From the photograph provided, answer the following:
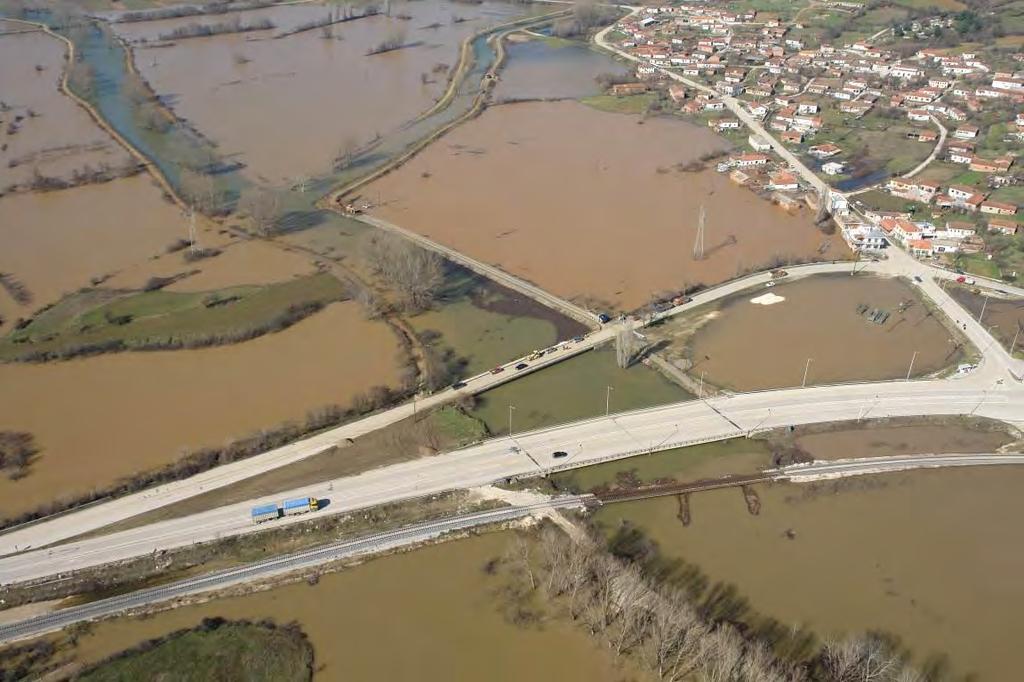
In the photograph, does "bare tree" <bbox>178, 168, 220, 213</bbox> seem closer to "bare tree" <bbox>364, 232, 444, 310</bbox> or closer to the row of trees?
"bare tree" <bbox>364, 232, 444, 310</bbox>

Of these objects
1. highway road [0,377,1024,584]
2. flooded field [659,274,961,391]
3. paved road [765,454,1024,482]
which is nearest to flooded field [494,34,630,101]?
flooded field [659,274,961,391]

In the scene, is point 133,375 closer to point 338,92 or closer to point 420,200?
point 420,200

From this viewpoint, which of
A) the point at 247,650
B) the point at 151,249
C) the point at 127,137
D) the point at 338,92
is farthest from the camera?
the point at 338,92

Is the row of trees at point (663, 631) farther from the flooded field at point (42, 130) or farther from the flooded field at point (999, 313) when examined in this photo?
the flooded field at point (42, 130)

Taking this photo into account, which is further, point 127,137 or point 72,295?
point 127,137

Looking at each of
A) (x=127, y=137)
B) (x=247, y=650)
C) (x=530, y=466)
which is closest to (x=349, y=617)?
(x=247, y=650)
